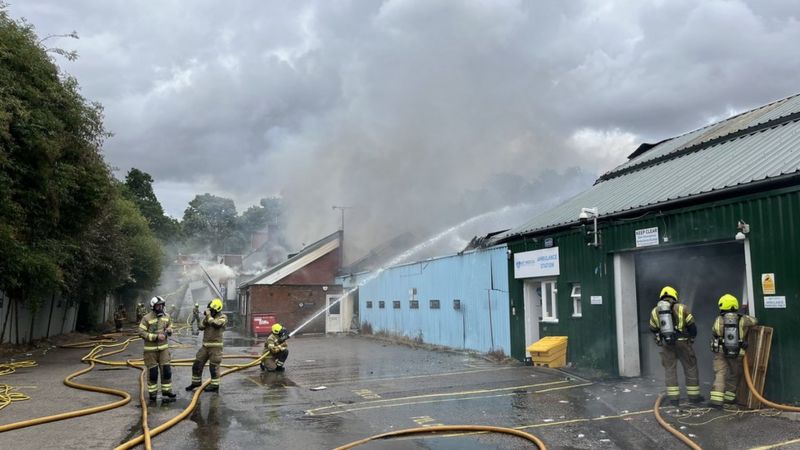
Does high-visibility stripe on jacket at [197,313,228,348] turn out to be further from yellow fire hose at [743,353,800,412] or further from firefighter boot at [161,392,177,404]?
yellow fire hose at [743,353,800,412]

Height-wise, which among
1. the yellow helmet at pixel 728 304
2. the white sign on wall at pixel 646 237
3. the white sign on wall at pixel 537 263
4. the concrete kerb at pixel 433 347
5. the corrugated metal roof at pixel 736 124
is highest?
the corrugated metal roof at pixel 736 124

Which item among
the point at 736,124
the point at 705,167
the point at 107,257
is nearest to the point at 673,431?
Answer: the point at 705,167

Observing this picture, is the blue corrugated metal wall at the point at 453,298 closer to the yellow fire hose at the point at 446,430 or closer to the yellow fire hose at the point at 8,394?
the yellow fire hose at the point at 446,430

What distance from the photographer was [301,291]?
28.8m

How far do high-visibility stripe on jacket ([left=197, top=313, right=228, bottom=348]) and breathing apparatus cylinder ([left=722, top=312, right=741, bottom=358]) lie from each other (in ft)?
25.9

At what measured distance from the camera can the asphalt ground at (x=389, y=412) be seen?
653 centimetres

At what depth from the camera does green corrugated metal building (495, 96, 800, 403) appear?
303 inches

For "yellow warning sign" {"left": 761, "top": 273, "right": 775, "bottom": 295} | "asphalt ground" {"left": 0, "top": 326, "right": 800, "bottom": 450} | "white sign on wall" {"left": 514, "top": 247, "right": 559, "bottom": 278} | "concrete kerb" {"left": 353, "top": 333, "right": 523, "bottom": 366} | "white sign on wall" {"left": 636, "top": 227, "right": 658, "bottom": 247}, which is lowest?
"concrete kerb" {"left": 353, "top": 333, "right": 523, "bottom": 366}

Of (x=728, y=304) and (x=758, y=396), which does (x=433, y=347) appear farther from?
(x=758, y=396)

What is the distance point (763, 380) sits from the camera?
756 cm

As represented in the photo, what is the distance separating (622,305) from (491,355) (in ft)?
15.9

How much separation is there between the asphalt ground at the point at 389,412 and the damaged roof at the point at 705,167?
11.1ft

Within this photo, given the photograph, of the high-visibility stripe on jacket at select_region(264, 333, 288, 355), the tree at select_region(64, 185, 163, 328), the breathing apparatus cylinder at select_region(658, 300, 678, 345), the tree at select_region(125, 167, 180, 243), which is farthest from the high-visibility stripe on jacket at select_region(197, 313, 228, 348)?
the tree at select_region(125, 167, 180, 243)

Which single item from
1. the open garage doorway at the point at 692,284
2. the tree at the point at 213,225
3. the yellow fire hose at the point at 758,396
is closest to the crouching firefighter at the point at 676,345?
the yellow fire hose at the point at 758,396
